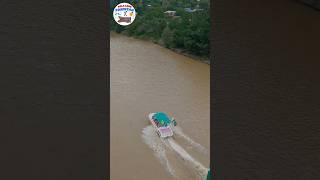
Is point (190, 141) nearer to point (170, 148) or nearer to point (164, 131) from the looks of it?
point (170, 148)

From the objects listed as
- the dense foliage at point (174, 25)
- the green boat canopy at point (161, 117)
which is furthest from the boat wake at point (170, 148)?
the dense foliage at point (174, 25)

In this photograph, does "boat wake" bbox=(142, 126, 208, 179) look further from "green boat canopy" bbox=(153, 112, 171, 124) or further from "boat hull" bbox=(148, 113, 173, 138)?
"green boat canopy" bbox=(153, 112, 171, 124)

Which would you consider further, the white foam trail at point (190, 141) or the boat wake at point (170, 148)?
the white foam trail at point (190, 141)

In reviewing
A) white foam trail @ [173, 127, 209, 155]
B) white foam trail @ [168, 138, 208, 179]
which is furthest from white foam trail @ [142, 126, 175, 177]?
white foam trail @ [173, 127, 209, 155]

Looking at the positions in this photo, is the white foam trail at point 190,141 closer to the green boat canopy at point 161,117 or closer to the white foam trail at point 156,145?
the green boat canopy at point 161,117

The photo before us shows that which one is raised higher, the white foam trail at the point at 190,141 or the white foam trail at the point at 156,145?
the white foam trail at the point at 190,141
